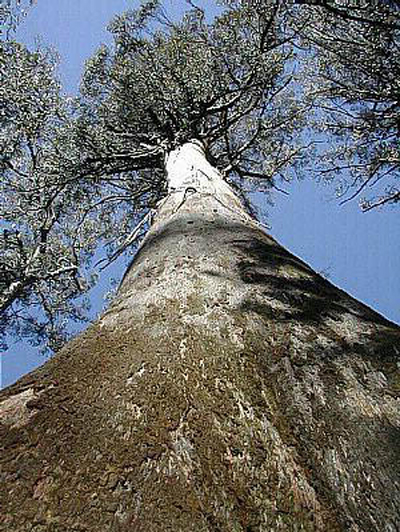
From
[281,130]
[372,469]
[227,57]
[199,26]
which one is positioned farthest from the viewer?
[281,130]

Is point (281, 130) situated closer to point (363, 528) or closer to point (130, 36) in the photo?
point (130, 36)

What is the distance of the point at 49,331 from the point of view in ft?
32.1

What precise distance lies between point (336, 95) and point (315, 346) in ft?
24.9

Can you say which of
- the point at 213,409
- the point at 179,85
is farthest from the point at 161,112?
the point at 213,409

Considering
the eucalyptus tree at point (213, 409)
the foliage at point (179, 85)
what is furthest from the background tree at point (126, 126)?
the eucalyptus tree at point (213, 409)

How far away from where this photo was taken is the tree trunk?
33.5 inches

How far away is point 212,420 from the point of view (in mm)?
1053

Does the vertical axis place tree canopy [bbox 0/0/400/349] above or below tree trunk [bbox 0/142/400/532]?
above

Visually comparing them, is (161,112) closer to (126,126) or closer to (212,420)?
(126,126)

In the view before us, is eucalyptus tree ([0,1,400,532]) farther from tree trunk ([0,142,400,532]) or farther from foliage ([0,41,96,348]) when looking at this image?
foliage ([0,41,96,348])

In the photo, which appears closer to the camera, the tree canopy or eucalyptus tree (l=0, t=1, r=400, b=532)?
eucalyptus tree (l=0, t=1, r=400, b=532)

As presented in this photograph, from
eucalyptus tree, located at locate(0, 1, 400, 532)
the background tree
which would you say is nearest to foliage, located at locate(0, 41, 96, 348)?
the background tree

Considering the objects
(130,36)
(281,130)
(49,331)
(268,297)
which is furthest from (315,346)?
(49,331)

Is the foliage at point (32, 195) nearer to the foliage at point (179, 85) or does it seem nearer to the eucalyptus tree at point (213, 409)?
the foliage at point (179, 85)
